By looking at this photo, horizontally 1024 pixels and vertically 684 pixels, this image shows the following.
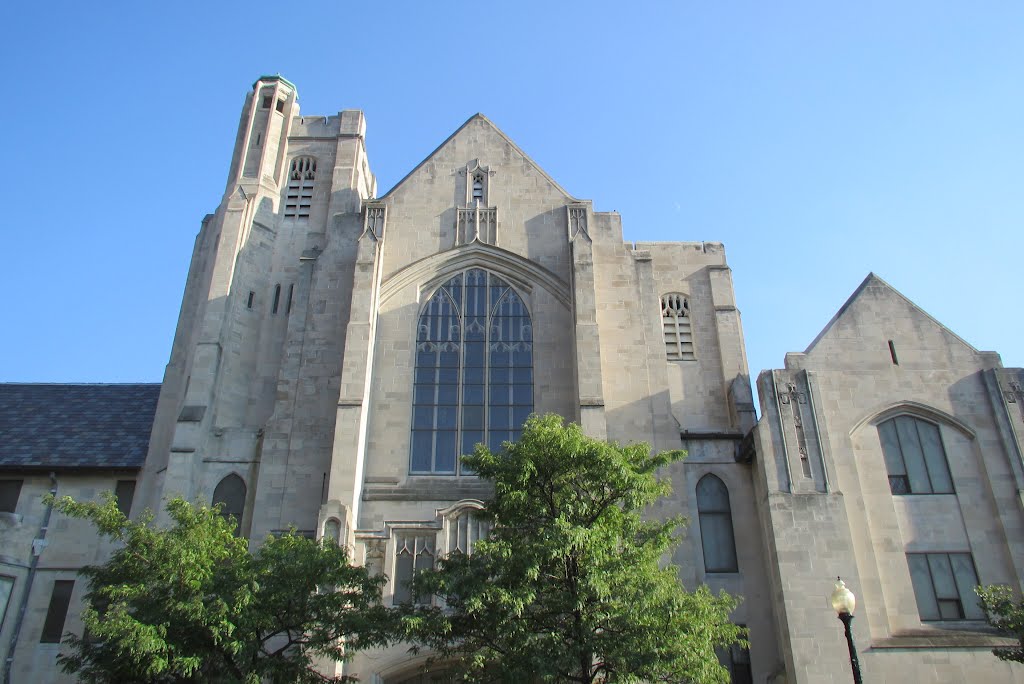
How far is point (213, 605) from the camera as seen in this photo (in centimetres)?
A: 1368

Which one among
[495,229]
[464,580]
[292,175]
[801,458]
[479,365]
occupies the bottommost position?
[464,580]

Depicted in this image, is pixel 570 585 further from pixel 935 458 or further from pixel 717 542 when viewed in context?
pixel 935 458

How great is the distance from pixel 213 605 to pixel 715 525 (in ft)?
41.0

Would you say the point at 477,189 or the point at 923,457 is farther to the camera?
the point at 477,189

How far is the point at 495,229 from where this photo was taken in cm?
2592

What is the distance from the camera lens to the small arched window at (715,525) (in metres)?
20.8

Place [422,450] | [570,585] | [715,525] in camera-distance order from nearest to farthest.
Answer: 1. [570,585]
2. [715,525]
3. [422,450]

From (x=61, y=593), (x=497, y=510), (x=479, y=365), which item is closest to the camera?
(x=497, y=510)

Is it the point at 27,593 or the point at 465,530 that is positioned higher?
the point at 465,530

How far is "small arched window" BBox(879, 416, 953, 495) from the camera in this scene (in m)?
20.0

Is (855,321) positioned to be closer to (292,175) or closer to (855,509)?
(855,509)

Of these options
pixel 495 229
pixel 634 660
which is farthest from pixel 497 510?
pixel 495 229

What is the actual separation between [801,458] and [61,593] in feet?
61.5

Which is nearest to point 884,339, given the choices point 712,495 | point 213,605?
point 712,495
